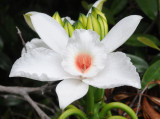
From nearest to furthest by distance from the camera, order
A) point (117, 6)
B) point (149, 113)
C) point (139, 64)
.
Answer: point (149, 113) → point (139, 64) → point (117, 6)

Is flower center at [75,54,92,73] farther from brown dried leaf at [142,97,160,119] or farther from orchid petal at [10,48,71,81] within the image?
brown dried leaf at [142,97,160,119]

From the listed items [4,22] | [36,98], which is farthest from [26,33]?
[36,98]

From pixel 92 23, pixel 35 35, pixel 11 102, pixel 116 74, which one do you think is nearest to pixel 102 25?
pixel 92 23

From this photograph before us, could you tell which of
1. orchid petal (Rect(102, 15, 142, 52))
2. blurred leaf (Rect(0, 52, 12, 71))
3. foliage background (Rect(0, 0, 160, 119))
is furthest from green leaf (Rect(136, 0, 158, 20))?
blurred leaf (Rect(0, 52, 12, 71))

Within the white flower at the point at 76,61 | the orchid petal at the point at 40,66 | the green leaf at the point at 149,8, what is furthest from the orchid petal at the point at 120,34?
the green leaf at the point at 149,8

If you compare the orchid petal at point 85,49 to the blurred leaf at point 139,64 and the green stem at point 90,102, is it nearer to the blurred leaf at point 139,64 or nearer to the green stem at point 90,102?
the green stem at point 90,102

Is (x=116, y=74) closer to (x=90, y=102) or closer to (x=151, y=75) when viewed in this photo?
(x=90, y=102)

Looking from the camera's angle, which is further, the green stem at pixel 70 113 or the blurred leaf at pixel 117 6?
the blurred leaf at pixel 117 6
